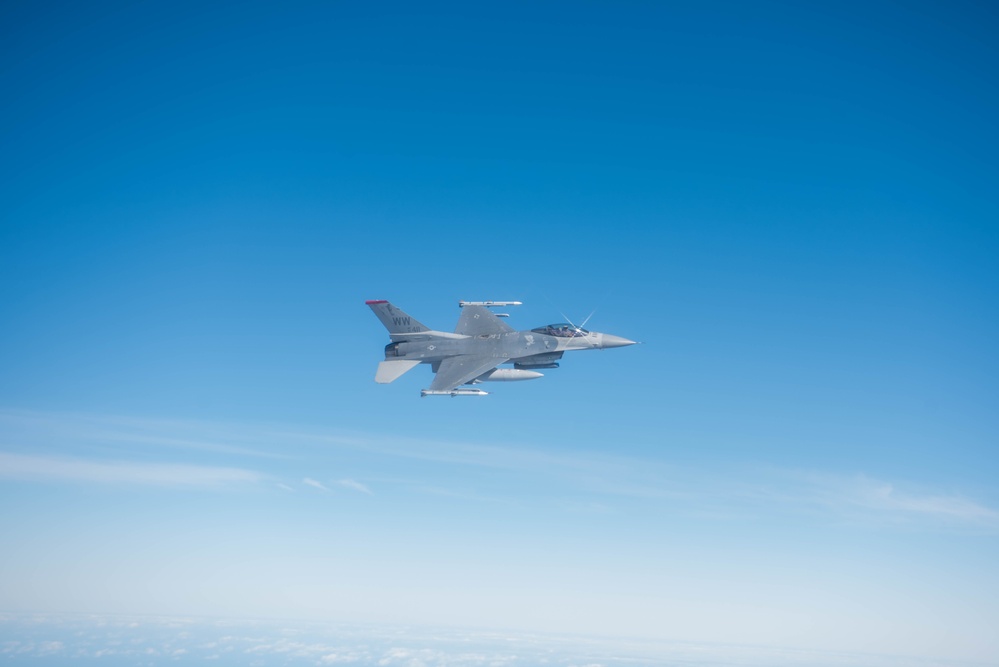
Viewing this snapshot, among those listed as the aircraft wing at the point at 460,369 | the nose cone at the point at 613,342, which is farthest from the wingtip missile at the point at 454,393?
the nose cone at the point at 613,342

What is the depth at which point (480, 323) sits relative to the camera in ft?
233

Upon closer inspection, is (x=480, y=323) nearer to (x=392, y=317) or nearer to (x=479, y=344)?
(x=479, y=344)

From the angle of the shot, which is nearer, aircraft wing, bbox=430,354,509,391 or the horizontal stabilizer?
aircraft wing, bbox=430,354,509,391

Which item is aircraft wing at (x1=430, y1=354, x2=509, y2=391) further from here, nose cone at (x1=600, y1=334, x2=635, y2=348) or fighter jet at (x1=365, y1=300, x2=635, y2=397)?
nose cone at (x1=600, y1=334, x2=635, y2=348)

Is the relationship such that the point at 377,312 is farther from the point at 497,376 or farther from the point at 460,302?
the point at 497,376

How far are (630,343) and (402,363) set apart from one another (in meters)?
23.1

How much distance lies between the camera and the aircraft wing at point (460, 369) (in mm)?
67188

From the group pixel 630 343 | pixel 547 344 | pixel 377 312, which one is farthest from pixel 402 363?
pixel 630 343

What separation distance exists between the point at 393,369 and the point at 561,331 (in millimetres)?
17350

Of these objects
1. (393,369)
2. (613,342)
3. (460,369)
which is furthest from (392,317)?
(613,342)

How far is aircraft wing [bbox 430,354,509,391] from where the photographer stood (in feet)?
220

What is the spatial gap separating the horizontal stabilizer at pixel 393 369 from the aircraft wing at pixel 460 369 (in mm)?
3145

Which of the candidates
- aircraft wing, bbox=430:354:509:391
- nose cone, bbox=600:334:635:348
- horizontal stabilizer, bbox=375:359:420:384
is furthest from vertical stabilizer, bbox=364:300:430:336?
nose cone, bbox=600:334:635:348

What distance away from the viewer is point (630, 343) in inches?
2822
